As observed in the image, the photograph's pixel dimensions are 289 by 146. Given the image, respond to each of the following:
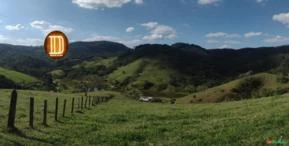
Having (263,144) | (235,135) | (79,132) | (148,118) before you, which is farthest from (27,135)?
(148,118)

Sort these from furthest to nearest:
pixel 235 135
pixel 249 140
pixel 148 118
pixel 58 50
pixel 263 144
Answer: pixel 148 118 < pixel 58 50 < pixel 235 135 < pixel 249 140 < pixel 263 144

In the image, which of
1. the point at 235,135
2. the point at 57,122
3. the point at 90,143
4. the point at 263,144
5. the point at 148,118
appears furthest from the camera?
the point at 148,118

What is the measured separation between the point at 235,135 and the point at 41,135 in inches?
380

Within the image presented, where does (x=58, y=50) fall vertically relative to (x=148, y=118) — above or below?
above

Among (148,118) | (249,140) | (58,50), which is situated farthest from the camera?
(148,118)

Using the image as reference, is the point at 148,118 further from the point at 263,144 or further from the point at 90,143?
the point at 263,144

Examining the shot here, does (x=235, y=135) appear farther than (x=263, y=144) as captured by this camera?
Yes

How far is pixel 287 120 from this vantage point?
2294 centimetres

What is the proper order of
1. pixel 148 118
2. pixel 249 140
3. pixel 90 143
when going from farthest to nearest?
pixel 148 118, pixel 90 143, pixel 249 140

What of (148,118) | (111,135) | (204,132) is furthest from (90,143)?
(148,118)

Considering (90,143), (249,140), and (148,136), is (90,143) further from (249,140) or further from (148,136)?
(249,140)

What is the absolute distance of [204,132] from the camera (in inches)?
893

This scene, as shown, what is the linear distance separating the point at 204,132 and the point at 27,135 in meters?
8.67

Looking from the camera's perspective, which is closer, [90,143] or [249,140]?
[249,140]
